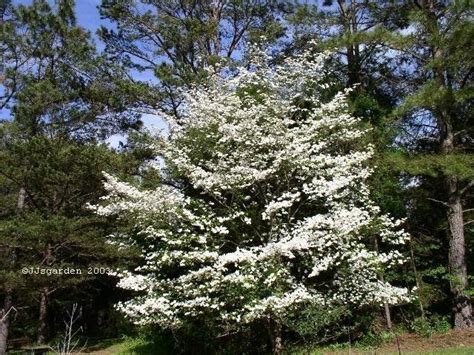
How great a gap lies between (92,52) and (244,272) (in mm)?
9757

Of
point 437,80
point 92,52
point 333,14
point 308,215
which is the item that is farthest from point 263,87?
point 92,52

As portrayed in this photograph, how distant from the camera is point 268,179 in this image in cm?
1003

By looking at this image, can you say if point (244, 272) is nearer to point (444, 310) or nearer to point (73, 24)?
point (444, 310)

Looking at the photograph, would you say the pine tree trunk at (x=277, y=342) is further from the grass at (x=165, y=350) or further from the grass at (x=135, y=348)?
the grass at (x=135, y=348)

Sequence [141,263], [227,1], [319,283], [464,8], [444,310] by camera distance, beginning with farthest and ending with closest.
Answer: [227,1], [444,310], [141,263], [464,8], [319,283]

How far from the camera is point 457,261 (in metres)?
11.9

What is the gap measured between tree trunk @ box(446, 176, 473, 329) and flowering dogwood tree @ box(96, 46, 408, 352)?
2.79 metres

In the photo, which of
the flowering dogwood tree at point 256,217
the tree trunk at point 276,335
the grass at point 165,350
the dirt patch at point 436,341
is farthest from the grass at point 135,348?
the dirt patch at point 436,341

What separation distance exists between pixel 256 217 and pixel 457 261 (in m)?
5.40

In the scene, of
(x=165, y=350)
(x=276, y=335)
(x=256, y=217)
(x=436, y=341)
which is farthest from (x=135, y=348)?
(x=436, y=341)

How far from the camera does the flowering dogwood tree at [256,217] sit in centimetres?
855

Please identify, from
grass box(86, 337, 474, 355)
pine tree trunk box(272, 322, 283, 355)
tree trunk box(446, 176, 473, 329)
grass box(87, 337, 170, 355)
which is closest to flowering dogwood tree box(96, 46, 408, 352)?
pine tree trunk box(272, 322, 283, 355)

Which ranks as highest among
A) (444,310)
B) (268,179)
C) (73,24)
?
(73,24)

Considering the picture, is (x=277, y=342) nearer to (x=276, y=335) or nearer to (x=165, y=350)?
(x=276, y=335)
